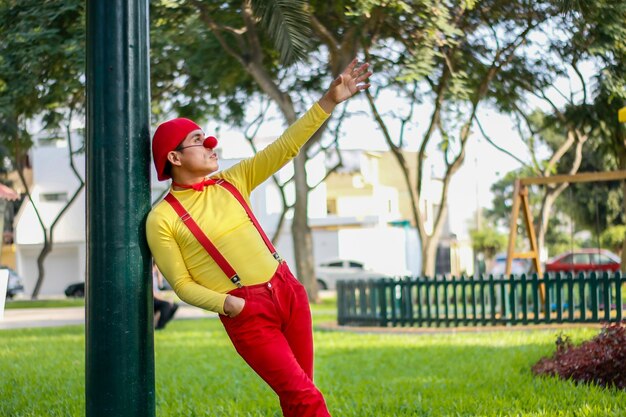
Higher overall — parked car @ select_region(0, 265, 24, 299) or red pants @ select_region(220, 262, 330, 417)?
red pants @ select_region(220, 262, 330, 417)

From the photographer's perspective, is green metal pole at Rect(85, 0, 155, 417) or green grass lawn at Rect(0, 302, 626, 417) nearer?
green metal pole at Rect(85, 0, 155, 417)

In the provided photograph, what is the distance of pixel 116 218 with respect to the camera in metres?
3.86

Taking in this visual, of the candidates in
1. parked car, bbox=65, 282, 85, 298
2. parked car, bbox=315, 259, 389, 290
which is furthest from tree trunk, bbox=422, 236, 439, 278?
parked car, bbox=65, 282, 85, 298

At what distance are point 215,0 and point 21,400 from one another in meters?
8.62

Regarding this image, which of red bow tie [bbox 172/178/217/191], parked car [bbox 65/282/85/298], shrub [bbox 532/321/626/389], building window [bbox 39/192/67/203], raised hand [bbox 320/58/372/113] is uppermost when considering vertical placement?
building window [bbox 39/192/67/203]

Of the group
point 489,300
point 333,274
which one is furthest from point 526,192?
point 333,274

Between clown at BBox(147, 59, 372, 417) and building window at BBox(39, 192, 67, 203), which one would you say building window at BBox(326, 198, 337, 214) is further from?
clown at BBox(147, 59, 372, 417)

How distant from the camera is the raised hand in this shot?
406cm

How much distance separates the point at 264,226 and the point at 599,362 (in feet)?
136

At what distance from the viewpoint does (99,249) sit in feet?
12.7

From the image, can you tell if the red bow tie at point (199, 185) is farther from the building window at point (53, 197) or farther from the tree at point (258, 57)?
the building window at point (53, 197)

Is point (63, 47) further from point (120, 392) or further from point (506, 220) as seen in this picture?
point (506, 220)

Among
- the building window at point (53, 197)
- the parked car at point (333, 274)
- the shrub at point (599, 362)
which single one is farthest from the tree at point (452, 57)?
the building window at point (53, 197)

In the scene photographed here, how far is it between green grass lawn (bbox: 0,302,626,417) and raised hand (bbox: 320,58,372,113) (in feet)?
8.88
